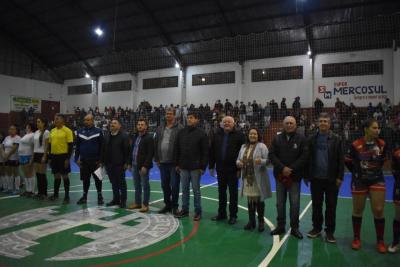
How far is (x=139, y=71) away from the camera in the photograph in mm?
27844

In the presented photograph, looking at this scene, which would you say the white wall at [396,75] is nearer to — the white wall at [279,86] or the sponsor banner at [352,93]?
the sponsor banner at [352,93]

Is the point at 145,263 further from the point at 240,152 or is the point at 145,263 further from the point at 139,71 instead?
the point at 139,71

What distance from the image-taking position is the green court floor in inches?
155

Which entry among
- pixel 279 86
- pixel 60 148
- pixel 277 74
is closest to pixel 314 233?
pixel 60 148

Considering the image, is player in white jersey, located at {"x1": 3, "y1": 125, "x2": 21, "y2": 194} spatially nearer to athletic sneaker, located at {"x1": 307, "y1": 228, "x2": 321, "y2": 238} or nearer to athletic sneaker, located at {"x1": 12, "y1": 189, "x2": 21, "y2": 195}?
athletic sneaker, located at {"x1": 12, "y1": 189, "x2": 21, "y2": 195}

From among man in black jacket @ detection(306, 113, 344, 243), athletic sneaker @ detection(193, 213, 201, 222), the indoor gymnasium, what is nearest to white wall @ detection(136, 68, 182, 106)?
the indoor gymnasium

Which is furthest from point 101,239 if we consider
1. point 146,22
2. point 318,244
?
point 146,22

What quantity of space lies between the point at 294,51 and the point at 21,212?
64.3ft

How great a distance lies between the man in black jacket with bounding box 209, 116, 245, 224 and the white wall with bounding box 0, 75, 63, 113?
29301 millimetres

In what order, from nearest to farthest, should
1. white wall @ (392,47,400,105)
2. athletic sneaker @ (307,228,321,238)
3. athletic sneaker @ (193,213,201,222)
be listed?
athletic sneaker @ (307,228,321,238) → athletic sneaker @ (193,213,201,222) → white wall @ (392,47,400,105)

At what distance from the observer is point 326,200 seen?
15.9ft

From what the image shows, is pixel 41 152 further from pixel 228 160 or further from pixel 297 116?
pixel 297 116

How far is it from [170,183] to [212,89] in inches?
748

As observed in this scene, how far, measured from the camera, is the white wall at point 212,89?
77.8ft
